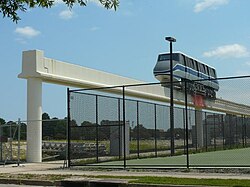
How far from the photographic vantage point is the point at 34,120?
26297 mm

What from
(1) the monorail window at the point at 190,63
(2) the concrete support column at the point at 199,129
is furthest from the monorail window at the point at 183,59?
(2) the concrete support column at the point at 199,129

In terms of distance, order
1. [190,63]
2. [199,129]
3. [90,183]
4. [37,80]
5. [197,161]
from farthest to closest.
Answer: [190,63] → [199,129] → [37,80] → [197,161] → [90,183]

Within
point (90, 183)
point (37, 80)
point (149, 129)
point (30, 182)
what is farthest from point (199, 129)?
point (90, 183)

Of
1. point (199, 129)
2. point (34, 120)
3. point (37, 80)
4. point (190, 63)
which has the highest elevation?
point (190, 63)

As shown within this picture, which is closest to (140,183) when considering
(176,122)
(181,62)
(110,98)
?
(110,98)

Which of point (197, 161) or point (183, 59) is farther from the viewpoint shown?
point (183, 59)

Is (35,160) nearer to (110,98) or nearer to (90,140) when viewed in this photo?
(90,140)

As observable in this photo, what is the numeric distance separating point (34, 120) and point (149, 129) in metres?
7.40

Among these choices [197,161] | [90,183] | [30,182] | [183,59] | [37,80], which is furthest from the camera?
[183,59]

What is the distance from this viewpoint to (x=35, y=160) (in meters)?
26.5

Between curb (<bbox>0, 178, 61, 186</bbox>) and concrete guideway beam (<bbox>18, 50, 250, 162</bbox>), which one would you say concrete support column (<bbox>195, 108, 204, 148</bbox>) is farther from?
curb (<bbox>0, 178, 61, 186</bbox>)

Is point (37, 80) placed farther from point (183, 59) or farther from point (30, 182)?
point (183, 59)

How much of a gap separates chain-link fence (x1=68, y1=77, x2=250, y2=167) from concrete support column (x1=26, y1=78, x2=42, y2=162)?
2.64 meters

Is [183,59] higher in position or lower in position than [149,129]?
higher
